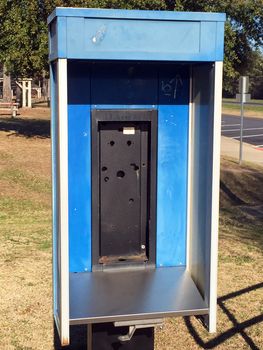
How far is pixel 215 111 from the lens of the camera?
3070 mm

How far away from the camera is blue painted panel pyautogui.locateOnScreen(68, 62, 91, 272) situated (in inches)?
134

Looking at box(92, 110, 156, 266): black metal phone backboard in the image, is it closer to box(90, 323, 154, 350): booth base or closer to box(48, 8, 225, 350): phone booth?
box(48, 8, 225, 350): phone booth

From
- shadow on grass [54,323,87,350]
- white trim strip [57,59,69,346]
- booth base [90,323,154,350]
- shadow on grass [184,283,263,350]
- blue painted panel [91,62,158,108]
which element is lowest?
shadow on grass [54,323,87,350]

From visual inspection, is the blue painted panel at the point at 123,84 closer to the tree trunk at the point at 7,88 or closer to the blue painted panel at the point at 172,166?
the blue painted panel at the point at 172,166

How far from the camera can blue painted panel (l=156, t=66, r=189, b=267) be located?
11.5ft

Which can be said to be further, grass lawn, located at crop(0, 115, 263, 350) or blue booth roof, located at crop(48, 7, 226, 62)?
grass lawn, located at crop(0, 115, 263, 350)

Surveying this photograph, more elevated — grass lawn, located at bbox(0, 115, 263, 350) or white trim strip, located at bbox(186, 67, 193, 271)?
white trim strip, located at bbox(186, 67, 193, 271)

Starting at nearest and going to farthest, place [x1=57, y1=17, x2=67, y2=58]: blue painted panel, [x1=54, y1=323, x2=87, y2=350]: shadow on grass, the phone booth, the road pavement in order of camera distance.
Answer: [x1=57, y1=17, x2=67, y2=58]: blue painted panel
the phone booth
[x1=54, y1=323, x2=87, y2=350]: shadow on grass
the road pavement

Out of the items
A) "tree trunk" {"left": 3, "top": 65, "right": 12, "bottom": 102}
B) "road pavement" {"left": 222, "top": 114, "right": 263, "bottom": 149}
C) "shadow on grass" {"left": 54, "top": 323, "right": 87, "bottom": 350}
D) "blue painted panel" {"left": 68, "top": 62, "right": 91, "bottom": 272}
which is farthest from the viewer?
"tree trunk" {"left": 3, "top": 65, "right": 12, "bottom": 102}

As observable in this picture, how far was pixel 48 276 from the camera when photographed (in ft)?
20.5

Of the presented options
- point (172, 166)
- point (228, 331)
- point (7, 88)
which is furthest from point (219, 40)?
point (7, 88)

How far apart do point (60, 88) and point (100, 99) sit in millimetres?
557

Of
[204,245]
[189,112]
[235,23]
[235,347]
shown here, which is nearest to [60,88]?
[189,112]

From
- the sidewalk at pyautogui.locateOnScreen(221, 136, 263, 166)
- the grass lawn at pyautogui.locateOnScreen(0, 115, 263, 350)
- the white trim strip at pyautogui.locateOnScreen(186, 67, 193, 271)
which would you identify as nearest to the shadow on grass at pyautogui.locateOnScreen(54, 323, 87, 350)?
the grass lawn at pyautogui.locateOnScreen(0, 115, 263, 350)
